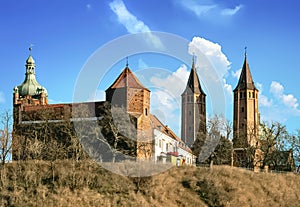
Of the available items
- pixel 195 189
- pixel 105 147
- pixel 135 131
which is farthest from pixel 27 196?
pixel 135 131

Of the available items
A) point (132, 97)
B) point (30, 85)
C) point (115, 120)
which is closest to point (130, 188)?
point (115, 120)

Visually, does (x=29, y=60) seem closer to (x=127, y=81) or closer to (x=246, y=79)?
(x=127, y=81)

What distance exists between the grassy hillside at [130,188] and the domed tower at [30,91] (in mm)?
35452

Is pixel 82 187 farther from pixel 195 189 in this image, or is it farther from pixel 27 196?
pixel 195 189

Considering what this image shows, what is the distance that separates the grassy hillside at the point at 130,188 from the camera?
113ft

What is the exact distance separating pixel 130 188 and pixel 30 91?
4707 cm

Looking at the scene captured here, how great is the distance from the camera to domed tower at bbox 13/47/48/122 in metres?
76.2

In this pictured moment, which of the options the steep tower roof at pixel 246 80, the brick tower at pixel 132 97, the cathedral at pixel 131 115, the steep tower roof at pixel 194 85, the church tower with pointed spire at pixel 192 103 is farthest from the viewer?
the steep tower roof at pixel 194 85

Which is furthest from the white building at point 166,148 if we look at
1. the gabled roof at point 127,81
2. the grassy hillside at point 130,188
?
the grassy hillside at point 130,188

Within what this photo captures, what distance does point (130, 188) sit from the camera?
3709cm

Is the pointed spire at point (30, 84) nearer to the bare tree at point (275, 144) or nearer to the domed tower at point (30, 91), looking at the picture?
the domed tower at point (30, 91)

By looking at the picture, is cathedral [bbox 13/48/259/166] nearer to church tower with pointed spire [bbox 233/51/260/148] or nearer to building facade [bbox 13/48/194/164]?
building facade [bbox 13/48/194/164]

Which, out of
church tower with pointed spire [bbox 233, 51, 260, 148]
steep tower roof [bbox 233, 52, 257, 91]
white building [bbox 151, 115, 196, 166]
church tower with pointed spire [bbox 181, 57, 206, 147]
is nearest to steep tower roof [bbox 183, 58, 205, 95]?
church tower with pointed spire [bbox 181, 57, 206, 147]

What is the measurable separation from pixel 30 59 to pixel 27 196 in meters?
50.2
